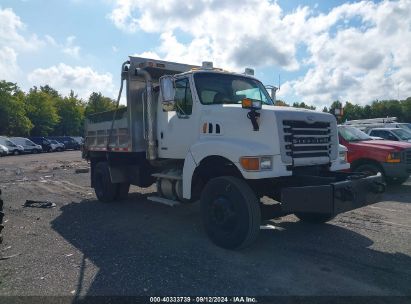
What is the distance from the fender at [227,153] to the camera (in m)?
5.02

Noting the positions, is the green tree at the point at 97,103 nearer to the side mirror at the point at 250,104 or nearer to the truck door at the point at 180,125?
the truck door at the point at 180,125

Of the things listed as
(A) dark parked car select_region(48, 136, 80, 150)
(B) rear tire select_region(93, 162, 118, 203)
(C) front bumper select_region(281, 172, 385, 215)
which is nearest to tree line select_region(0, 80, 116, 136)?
(A) dark parked car select_region(48, 136, 80, 150)

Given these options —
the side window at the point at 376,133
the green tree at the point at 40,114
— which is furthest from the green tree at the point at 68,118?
the side window at the point at 376,133

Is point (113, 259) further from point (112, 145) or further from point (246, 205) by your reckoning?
point (112, 145)

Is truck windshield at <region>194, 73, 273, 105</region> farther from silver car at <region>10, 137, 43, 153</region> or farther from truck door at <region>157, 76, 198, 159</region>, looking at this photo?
silver car at <region>10, 137, 43, 153</region>

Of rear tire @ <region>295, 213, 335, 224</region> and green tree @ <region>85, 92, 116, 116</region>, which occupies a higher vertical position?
green tree @ <region>85, 92, 116, 116</region>

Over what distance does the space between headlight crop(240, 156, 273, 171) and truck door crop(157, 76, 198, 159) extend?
1502mm

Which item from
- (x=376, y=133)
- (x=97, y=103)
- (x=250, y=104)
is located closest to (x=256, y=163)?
(x=250, y=104)

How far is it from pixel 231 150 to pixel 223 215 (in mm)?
1004

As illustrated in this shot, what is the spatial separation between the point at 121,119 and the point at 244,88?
300 cm

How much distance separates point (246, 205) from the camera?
5004 millimetres

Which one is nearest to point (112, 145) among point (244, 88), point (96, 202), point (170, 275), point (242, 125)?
point (96, 202)

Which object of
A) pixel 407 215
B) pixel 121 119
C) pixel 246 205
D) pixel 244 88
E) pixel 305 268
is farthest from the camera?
pixel 121 119

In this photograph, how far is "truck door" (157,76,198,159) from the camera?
6406 millimetres
